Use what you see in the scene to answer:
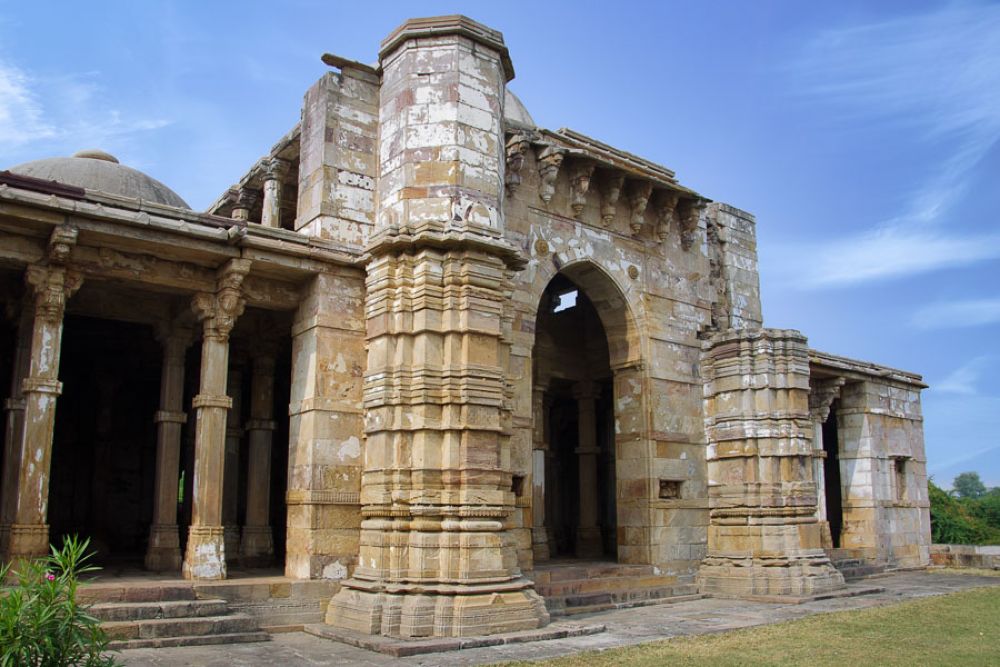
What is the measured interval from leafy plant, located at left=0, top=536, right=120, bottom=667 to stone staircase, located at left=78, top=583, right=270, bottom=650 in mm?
2723

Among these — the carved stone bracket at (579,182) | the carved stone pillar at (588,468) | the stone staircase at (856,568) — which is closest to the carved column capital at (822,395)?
the stone staircase at (856,568)

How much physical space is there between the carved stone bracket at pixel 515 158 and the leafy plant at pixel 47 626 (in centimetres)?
816

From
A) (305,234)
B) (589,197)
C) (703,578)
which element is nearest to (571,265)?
(589,197)

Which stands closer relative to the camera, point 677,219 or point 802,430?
point 802,430

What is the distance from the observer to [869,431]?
18594 mm

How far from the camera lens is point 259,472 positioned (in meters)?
13.1

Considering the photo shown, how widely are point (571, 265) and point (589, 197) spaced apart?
3.92ft

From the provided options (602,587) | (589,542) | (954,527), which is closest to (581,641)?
(602,587)

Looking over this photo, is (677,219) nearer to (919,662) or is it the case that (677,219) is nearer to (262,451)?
(262,451)

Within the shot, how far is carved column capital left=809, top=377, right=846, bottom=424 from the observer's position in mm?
18031

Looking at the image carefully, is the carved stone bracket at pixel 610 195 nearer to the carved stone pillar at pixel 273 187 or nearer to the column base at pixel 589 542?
the carved stone pillar at pixel 273 187

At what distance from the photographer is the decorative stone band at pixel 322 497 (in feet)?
33.6

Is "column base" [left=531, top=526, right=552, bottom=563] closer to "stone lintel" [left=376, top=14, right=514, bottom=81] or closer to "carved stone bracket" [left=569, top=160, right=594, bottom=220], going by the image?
"carved stone bracket" [left=569, top=160, right=594, bottom=220]

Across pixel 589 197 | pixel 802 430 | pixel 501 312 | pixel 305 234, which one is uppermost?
pixel 589 197
